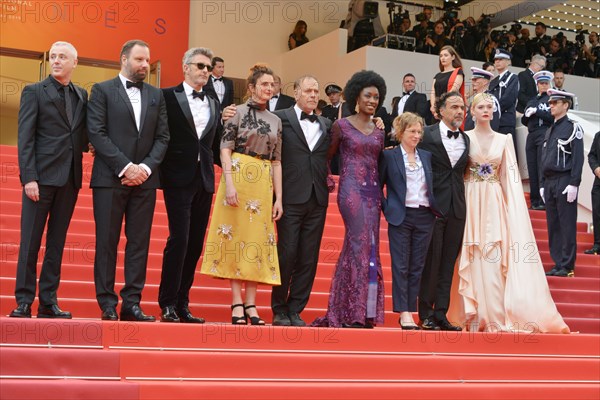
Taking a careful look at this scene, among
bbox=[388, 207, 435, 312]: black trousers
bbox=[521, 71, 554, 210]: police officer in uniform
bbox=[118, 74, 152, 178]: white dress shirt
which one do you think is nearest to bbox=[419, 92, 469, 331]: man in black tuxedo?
bbox=[388, 207, 435, 312]: black trousers

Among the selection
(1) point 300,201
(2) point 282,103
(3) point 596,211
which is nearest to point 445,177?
(1) point 300,201

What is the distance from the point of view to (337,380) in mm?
5359

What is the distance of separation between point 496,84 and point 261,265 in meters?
6.47

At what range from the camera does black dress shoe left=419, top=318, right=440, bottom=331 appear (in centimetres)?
644

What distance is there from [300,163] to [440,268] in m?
1.36

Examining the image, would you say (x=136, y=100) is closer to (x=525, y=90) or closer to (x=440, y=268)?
(x=440, y=268)

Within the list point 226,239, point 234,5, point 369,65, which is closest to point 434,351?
point 226,239

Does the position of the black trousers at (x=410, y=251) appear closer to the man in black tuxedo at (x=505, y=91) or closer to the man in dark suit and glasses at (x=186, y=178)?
the man in dark suit and glasses at (x=186, y=178)

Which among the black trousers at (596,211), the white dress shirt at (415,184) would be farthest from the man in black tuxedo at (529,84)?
the white dress shirt at (415,184)

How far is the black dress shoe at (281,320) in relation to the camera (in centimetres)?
595

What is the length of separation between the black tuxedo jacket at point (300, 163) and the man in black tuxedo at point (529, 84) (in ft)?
21.4

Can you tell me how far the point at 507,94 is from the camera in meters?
11.3

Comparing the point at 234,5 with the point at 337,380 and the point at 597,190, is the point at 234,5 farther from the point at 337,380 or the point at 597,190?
the point at 337,380

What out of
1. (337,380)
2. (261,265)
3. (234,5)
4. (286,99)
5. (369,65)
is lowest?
(337,380)
